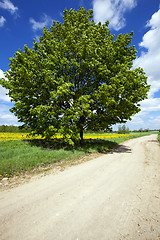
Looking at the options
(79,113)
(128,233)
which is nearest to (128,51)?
(79,113)

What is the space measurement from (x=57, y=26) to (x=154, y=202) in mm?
18158

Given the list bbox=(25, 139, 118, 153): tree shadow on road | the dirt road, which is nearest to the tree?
bbox=(25, 139, 118, 153): tree shadow on road

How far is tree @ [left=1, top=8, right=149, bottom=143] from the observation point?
398 inches

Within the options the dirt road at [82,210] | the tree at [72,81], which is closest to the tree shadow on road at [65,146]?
the tree at [72,81]

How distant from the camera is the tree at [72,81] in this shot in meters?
10.1

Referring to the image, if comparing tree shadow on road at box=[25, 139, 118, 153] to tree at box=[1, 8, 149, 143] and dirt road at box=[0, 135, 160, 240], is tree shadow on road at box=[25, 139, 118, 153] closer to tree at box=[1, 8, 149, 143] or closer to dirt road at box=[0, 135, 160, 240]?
tree at box=[1, 8, 149, 143]

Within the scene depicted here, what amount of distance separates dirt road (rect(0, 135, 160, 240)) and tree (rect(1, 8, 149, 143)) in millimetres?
5967

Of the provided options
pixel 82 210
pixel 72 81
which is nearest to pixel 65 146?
pixel 72 81

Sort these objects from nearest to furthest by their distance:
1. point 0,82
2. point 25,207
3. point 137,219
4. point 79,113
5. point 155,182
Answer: point 137,219, point 25,207, point 155,182, point 79,113, point 0,82

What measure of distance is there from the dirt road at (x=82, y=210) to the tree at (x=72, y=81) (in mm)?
5967

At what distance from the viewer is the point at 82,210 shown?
9.86 feet

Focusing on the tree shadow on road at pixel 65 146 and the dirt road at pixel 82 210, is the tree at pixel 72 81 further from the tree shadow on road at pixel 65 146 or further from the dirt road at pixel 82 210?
the dirt road at pixel 82 210

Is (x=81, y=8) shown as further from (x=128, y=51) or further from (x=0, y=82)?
(x=0, y=82)

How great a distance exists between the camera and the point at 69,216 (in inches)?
110
